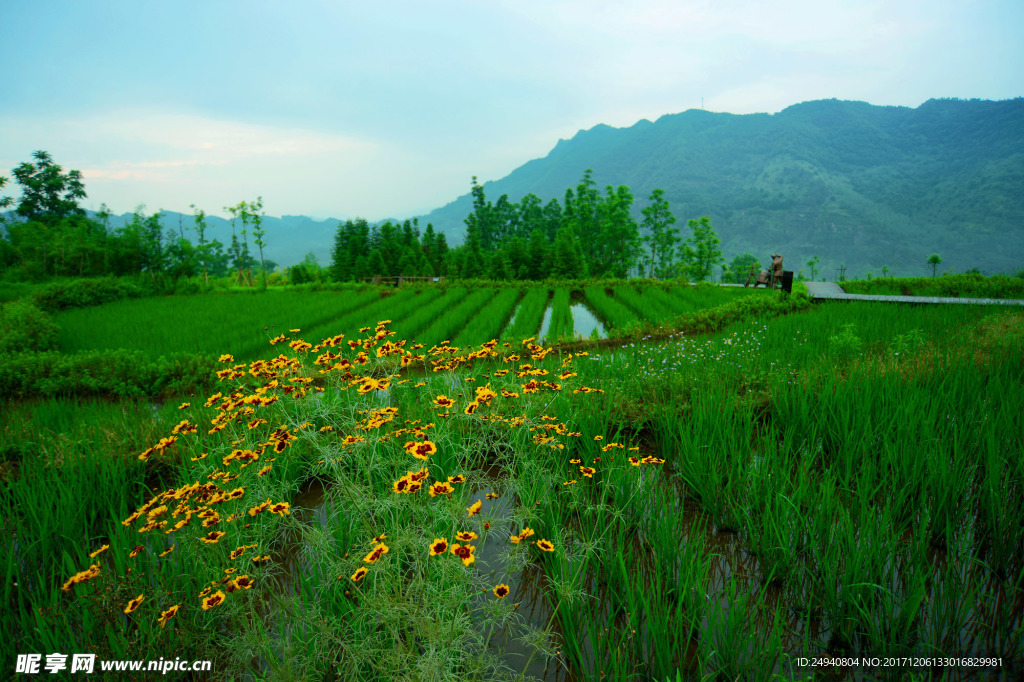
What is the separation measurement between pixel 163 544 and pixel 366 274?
3162cm

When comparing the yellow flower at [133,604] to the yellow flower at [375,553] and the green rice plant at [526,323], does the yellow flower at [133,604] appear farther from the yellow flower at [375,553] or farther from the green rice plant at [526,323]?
the green rice plant at [526,323]

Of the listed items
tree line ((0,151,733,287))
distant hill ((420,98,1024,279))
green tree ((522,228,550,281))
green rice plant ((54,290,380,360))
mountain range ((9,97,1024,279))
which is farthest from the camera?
distant hill ((420,98,1024,279))

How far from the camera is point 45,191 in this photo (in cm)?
2847

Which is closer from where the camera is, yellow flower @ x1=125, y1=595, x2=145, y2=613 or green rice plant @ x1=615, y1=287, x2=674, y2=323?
yellow flower @ x1=125, y1=595, x2=145, y2=613

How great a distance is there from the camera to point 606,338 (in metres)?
9.23

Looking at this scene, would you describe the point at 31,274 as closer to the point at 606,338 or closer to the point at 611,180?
the point at 606,338

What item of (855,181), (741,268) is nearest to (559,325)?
(741,268)

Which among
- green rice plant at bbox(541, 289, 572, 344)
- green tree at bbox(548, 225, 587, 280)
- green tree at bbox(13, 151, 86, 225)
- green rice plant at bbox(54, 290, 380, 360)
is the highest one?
green tree at bbox(13, 151, 86, 225)

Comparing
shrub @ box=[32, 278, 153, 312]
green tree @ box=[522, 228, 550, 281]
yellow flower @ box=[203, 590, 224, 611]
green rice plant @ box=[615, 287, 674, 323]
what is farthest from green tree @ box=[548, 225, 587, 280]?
yellow flower @ box=[203, 590, 224, 611]

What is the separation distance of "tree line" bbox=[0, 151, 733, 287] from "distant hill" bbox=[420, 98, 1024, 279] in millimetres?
81929

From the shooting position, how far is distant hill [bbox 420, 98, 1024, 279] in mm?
93688

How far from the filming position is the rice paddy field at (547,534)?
174cm

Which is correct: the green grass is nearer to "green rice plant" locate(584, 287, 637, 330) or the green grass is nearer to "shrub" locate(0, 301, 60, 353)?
"green rice plant" locate(584, 287, 637, 330)

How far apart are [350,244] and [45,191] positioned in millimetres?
18776
